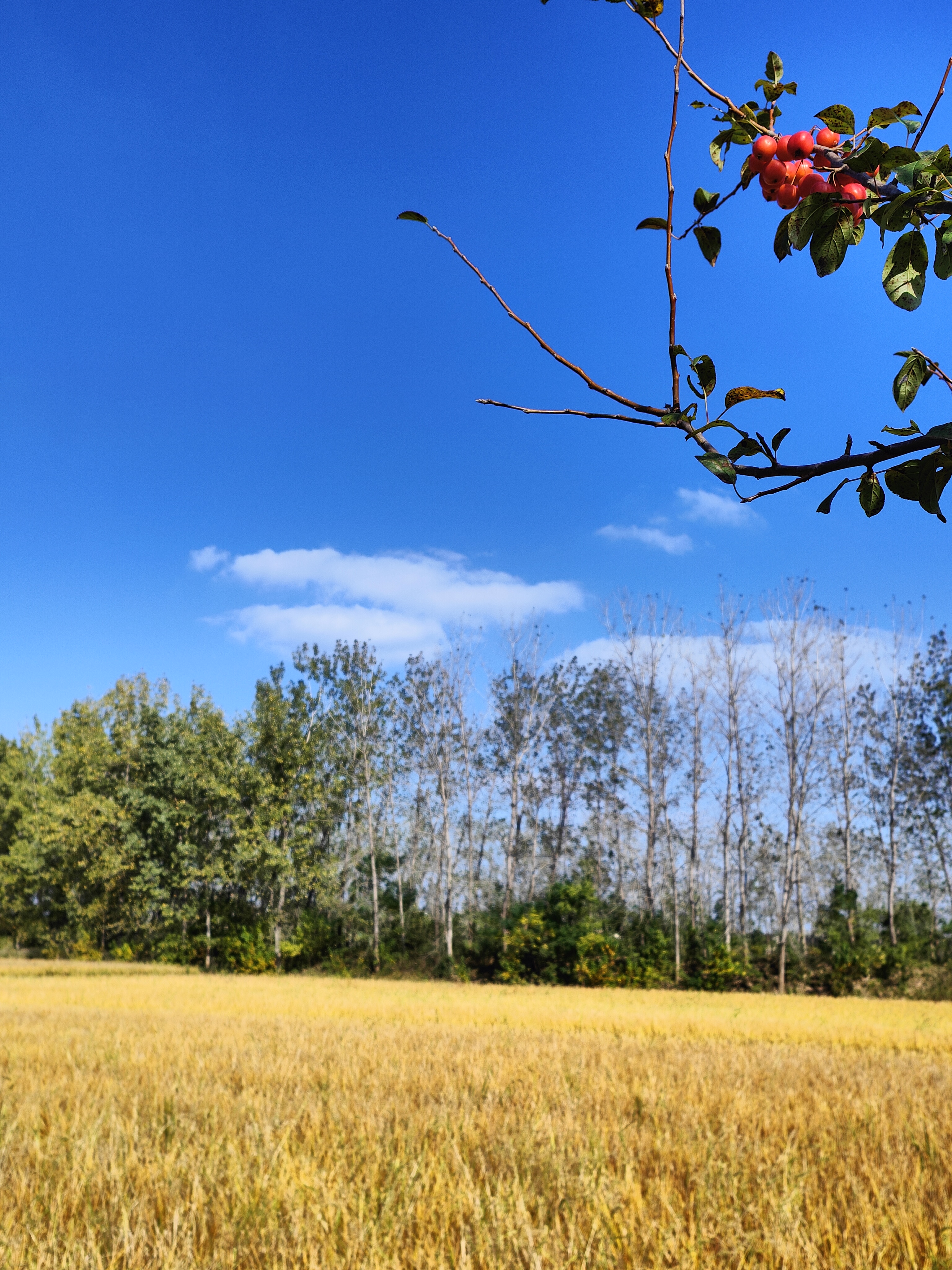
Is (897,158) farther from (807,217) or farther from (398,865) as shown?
(398,865)

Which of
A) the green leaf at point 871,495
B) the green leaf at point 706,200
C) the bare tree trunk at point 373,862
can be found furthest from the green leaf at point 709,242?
the bare tree trunk at point 373,862

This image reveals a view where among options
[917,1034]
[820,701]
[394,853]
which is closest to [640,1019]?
[917,1034]

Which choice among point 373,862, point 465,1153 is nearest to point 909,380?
point 465,1153

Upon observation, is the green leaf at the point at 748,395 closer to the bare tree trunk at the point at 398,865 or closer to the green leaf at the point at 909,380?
the green leaf at the point at 909,380

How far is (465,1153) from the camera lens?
373 cm

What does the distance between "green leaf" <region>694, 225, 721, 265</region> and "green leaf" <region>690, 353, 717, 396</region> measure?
0.14 metres

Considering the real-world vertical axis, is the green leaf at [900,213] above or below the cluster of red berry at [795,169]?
below

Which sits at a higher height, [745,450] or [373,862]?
[745,450]

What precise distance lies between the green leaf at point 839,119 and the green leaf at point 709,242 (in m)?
0.24

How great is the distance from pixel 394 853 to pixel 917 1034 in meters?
21.7

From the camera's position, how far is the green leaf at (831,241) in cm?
91

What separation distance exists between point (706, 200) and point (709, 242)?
2.4 inches

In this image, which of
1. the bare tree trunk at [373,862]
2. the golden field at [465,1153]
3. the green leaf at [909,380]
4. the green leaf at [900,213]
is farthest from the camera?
the bare tree trunk at [373,862]

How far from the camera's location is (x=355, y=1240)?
2607 millimetres
